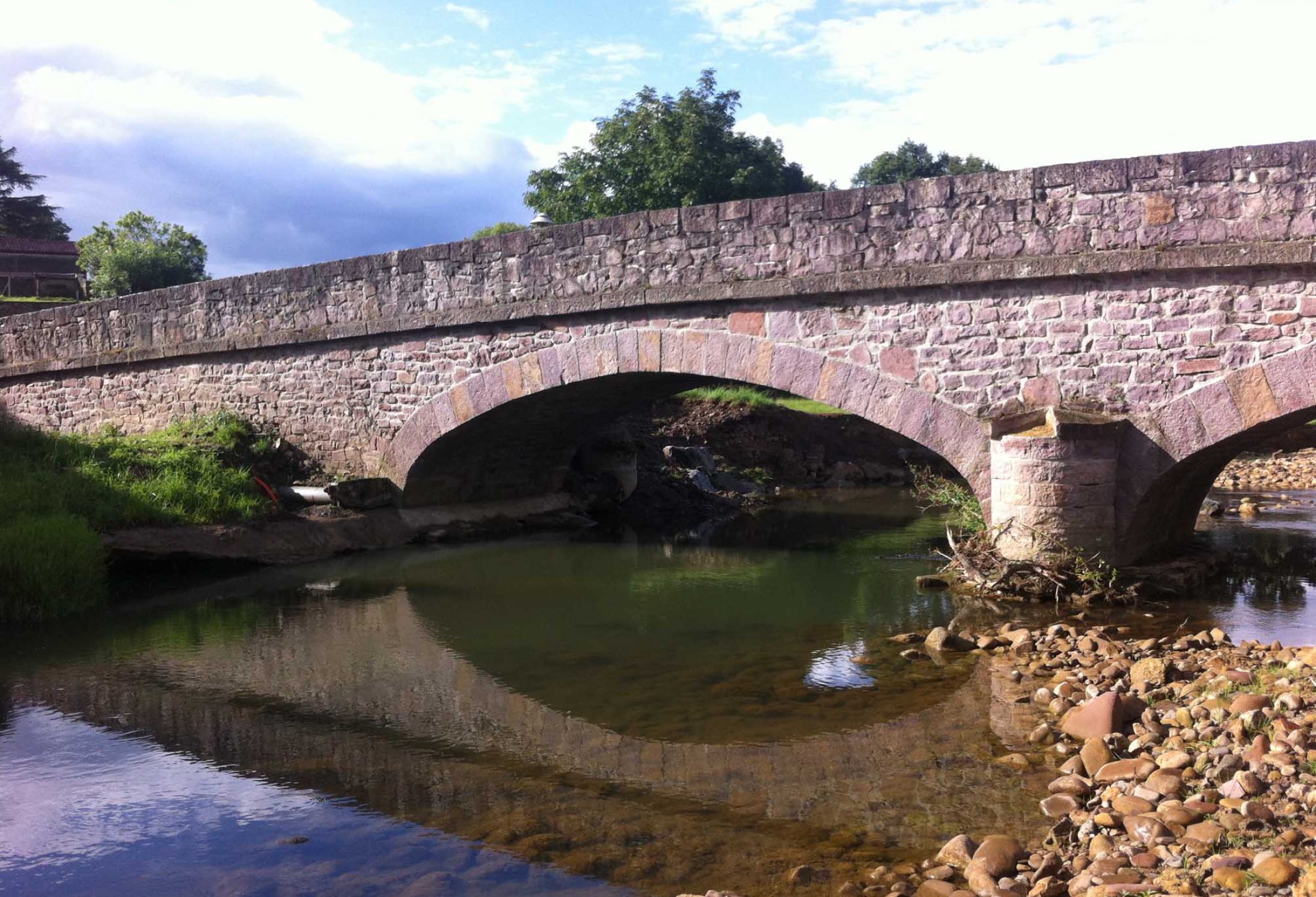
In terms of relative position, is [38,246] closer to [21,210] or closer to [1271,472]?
[21,210]

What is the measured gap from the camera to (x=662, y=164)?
23797 mm

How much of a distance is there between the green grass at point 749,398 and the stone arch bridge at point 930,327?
6.09 meters

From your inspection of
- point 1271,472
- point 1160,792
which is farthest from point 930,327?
point 1271,472

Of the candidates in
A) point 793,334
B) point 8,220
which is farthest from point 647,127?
point 8,220

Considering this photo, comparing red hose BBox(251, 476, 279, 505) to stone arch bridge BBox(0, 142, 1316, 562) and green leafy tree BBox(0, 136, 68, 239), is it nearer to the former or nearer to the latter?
stone arch bridge BBox(0, 142, 1316, 562)

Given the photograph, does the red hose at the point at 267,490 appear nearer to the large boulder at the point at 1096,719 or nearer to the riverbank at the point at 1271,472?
the large boulder at the point at 1096,719

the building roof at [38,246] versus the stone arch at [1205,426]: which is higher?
the building roof at [38,246]

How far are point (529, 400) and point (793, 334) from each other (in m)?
3.07

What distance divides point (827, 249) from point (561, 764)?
16.4ft

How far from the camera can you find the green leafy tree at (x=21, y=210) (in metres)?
37.5

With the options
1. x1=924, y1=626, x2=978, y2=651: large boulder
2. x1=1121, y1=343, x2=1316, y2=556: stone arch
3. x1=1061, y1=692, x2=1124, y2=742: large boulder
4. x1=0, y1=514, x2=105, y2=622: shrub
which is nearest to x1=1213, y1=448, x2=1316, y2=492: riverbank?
x1=1121, y1=343, x2=1316, y2=556: stone arch

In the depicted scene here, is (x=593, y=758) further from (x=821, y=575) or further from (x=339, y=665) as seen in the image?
(x=821, y=575)

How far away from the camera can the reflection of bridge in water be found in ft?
12.2

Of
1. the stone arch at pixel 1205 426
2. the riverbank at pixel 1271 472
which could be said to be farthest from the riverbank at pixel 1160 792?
the riverbank at pixel 1271 472
